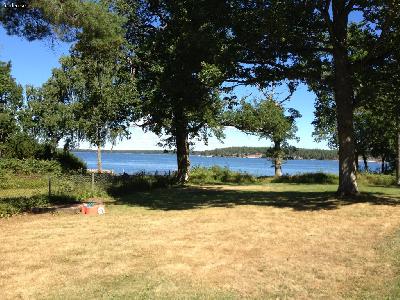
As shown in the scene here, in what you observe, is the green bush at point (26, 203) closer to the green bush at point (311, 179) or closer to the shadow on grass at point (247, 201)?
the shadow on grass at point (247, 201)

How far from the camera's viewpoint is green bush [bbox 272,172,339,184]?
113 ft

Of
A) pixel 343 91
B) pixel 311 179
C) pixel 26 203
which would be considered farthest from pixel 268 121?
pixel 26 203

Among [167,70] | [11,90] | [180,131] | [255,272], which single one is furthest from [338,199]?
[11,90]

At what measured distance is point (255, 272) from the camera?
814 cm

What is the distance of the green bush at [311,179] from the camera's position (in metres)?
34.4

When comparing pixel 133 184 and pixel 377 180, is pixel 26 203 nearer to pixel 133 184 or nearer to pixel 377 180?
pixel 133 184

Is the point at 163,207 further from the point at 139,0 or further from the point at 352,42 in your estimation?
the point at 139,0

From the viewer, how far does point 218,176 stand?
36188mm

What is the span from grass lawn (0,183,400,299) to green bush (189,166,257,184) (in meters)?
18.5

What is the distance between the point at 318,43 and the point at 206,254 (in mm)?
13601

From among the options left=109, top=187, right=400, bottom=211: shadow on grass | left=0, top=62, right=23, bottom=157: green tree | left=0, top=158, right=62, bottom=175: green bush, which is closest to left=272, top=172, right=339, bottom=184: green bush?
left=109, top=187, right=400, bottom=211: shadow on grass

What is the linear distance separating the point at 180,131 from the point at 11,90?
46067 millimetres

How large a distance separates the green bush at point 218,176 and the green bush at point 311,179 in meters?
2.29

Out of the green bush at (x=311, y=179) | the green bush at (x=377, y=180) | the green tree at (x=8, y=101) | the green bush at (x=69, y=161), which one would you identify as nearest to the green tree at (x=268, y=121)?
the green bush at (x=311, y=179)
